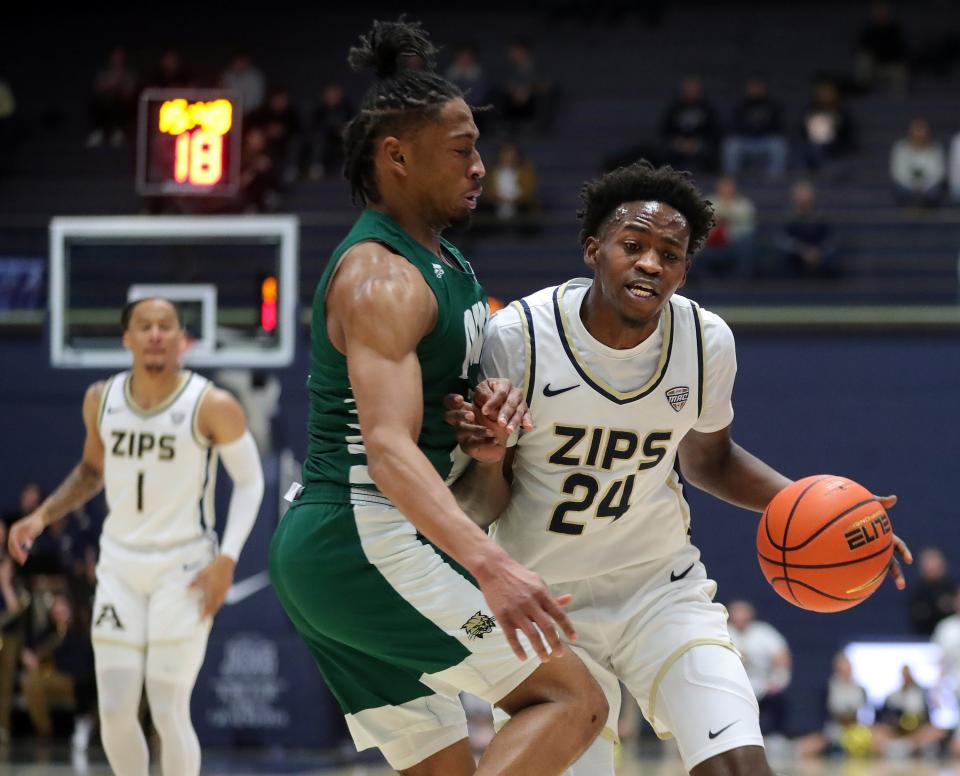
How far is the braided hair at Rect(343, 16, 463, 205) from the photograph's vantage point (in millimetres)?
3969

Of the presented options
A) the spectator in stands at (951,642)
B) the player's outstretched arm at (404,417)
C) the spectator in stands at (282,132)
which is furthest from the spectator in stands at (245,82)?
the player's outstretched arm at (404,417)

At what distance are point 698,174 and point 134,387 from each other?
35.4 feet

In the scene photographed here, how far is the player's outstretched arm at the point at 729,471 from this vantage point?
4.73 meters

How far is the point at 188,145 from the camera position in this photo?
10031mm

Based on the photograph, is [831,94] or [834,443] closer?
[834,443]

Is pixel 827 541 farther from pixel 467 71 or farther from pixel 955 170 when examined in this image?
pixel 467 71

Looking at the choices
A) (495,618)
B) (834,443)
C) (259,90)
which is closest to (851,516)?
(495,618)

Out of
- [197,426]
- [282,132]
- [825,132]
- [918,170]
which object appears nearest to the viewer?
[197,426]

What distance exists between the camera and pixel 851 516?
454 centimetres

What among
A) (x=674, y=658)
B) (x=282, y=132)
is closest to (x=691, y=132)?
(x=282, y=132)

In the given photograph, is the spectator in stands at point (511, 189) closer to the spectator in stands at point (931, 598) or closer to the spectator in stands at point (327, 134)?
the spectator in stands at point (327, 134)

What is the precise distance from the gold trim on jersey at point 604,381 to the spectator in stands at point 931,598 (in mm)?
9925

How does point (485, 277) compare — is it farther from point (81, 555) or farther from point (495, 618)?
point (495, 618)

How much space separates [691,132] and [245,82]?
18.4ft
